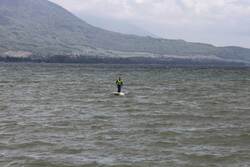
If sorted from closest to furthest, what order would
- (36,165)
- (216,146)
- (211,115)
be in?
(36,165), (216,146), (211,115)

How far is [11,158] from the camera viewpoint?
23.5 meters

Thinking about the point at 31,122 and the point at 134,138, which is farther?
the point at 31,122

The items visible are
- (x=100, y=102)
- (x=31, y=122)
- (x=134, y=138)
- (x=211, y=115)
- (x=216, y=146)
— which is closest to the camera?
(x=216, y=146)

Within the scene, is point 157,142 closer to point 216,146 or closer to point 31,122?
point 216,146

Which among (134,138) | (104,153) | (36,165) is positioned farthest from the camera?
(134,138)

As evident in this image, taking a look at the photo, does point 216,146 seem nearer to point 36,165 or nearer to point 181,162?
point 181,162

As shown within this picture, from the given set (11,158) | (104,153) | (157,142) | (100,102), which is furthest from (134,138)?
(100,102)

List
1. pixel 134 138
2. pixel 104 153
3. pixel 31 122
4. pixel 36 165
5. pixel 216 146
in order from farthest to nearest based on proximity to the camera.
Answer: pixel 31 122 → pixel 134 138 → pixel 216 146 → pixel 104 153 → pixel 36 165

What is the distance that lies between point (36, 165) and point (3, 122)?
14025 mm

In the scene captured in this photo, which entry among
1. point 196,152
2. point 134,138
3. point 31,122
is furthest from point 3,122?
point 196,152

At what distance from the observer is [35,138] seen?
28891 mm

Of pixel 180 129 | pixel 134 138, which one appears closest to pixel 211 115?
pixel 180 129

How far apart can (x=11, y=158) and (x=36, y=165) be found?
1.92 m

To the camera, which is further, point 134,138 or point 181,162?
point 134,138
